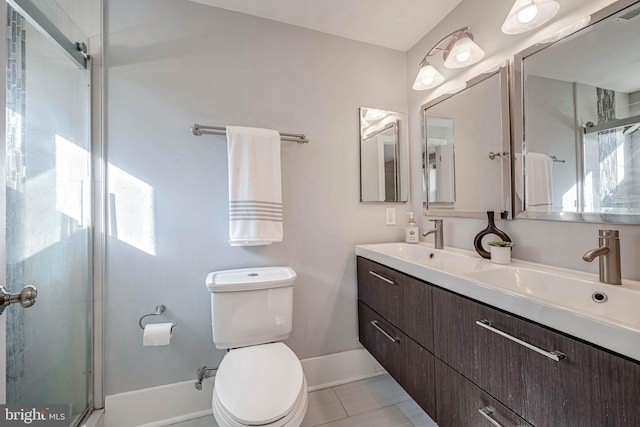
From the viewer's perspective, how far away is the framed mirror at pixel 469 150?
132 cm

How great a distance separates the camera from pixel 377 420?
1448mm

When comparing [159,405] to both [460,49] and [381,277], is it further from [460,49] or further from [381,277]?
[460,49]

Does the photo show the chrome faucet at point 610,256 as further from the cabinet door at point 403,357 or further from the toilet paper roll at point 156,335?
the toilet paper roll at point 156,335

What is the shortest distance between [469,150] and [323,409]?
5.60 feet

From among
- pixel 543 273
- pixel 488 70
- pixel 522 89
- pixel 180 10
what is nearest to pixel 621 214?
pixel 543 273

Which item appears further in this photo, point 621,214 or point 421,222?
point 421,222

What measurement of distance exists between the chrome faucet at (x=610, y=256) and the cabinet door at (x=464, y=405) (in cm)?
54

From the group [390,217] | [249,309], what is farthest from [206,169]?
[390,217]

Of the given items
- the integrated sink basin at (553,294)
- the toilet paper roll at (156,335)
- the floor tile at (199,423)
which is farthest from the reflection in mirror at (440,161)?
the floor tile at (199,423)

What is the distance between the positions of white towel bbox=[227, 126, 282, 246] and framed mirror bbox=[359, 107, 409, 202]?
2.15 ft

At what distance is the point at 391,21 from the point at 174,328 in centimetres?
224

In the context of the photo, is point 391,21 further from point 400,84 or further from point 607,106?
point 607,106

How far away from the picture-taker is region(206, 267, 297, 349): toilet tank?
1.32m

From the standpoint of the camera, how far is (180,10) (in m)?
1.51
